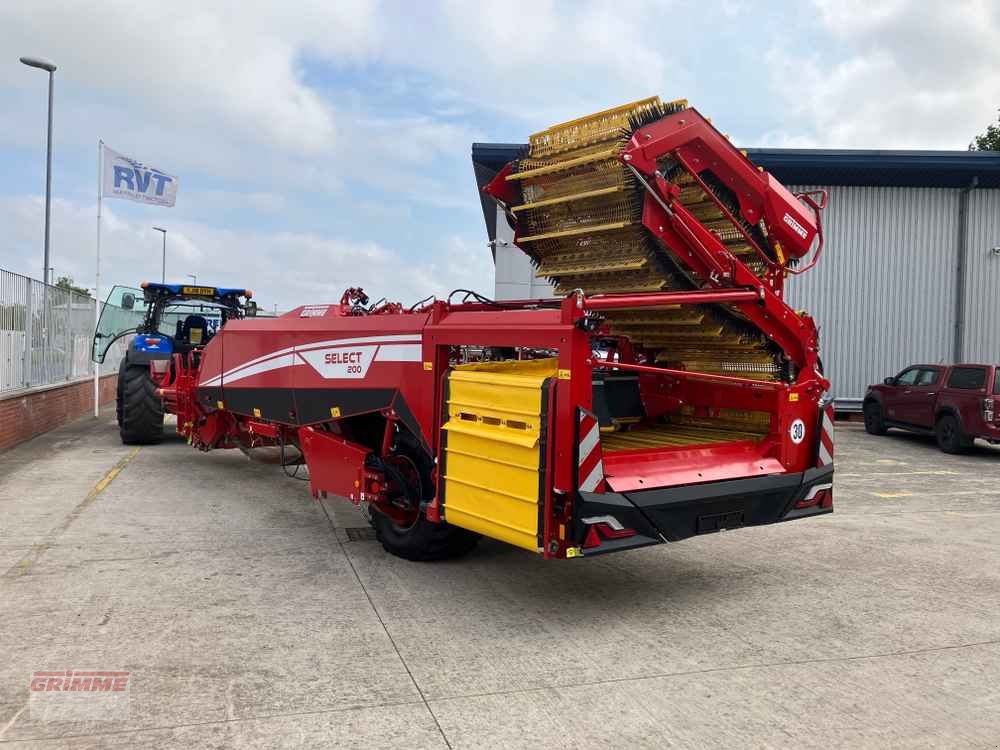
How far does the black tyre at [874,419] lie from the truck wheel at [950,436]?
2.05 metres

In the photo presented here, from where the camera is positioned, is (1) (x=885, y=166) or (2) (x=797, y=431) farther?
(1) (x=885, y=166)

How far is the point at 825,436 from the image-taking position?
5543mm

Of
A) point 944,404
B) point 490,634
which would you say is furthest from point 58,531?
point 944,404

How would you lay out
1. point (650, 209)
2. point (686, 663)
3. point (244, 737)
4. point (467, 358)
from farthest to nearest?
point (467, 358) < point (650, 209) < point (686, 663) < point (244, 737)

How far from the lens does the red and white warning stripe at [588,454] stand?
4312 mm

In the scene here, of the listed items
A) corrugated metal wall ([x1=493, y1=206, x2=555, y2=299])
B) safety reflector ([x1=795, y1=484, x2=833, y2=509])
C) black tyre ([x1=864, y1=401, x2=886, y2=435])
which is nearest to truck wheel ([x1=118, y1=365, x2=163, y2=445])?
safety reflector ([x1=795, y1=484, x2=833, y2=509])

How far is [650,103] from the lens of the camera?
515 centimetres

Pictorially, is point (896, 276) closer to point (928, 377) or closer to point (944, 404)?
point (928, 377)

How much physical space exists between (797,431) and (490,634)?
2.51 meters

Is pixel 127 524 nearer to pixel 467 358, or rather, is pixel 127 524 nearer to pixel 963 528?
pixel 467 358

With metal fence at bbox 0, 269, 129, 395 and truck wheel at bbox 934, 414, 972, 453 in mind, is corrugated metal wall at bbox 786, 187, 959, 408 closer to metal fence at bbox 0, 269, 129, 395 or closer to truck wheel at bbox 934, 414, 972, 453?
truck wheel at bbox 934, 414, 972, 453

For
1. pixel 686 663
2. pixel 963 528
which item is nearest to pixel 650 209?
pixel 686 663

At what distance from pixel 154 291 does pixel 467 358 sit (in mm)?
7755

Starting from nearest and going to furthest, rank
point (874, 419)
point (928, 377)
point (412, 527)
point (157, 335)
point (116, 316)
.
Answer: point (412, 527)
point (157, 335)
point (116, 316)
point (928, 377)
point (874, 419)
